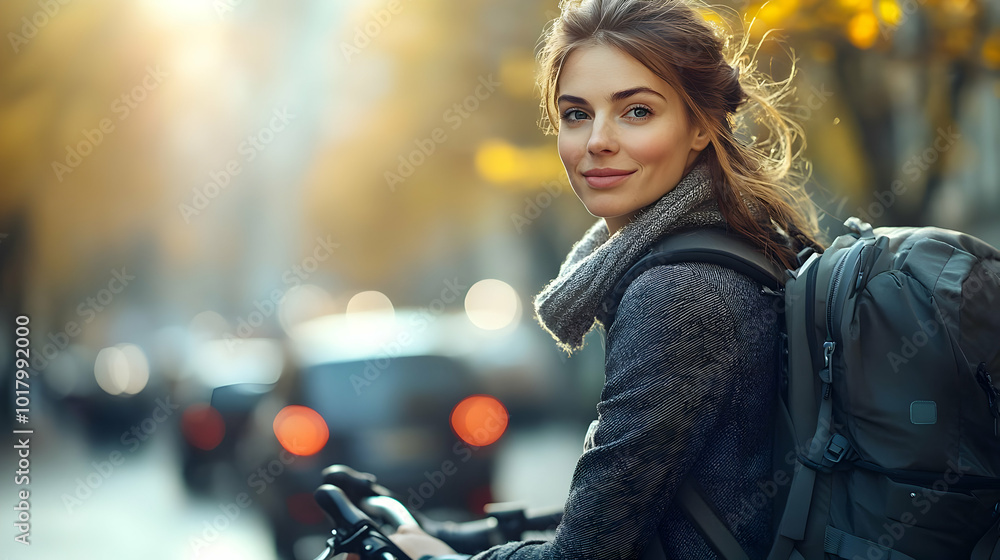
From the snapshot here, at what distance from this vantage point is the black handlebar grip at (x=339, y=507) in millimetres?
2271

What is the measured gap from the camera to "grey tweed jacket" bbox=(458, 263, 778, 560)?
62.2 inches

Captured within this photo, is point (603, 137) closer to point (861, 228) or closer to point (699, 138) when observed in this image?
point (699, 138)

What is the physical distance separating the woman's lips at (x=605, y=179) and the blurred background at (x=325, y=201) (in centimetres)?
215

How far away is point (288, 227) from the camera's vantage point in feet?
72.9

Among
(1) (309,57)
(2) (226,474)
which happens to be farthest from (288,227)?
(2) (226,474)

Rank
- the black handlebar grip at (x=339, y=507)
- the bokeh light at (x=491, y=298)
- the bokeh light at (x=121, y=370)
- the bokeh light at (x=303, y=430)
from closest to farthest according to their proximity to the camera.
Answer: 1. the black handlebar grip at (x=339, y=507)
2. the bokeh light at (x=303, y=430)
3. the bokeh light at (x=121, y=370)
4. the bokeh light at (x=491, y=298)

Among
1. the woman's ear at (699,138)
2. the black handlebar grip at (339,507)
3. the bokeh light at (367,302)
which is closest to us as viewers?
the woman's ear at (699,138)

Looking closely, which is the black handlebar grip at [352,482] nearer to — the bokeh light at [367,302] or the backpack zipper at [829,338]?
the backpack zipper at [829,338]

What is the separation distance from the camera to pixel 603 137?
196 centimetres

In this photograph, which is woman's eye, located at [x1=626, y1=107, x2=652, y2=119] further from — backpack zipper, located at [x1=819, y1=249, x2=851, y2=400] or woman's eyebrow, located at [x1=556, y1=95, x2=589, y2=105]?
backpack zipper, located at [x1=819, y1=249, x2=851, y2=400]

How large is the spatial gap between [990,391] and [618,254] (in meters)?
0.76

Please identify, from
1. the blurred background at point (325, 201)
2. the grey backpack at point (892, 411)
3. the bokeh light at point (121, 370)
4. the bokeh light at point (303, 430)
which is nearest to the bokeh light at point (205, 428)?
the blurred background at point (325, 201)

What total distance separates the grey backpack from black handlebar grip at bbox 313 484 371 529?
1.00 metres

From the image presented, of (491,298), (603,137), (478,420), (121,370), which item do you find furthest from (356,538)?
(491,298)
